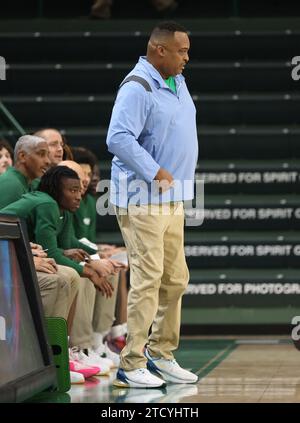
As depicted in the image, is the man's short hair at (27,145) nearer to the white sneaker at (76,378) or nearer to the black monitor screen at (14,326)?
the black monitor screen at (14,326)

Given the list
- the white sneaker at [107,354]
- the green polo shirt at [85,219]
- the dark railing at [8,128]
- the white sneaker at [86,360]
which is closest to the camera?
the white sneaker at [86,360]

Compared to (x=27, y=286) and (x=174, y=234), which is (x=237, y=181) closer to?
(x=174, y=234)

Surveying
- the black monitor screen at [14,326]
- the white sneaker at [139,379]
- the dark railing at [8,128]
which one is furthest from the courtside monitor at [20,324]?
the dark railing at [8,128]

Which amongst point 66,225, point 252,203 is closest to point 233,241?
point 252,203

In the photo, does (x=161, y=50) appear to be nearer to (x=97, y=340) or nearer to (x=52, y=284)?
(x=52, y=284)

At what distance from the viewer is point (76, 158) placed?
296 inches

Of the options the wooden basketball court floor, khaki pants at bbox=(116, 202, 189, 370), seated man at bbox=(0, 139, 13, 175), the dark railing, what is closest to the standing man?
khaki pants at bbox=(116, 202, 189, 370)

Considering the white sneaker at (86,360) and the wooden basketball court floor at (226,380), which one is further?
the white sneaker at (86,360)

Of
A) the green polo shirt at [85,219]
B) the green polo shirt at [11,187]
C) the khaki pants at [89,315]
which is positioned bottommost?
the khaki pants at [89,315]

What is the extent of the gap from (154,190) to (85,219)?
6.53 ft

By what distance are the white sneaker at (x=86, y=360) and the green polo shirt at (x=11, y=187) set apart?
939mm

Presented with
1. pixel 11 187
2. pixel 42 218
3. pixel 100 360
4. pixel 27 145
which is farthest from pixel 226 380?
pixel 27 145

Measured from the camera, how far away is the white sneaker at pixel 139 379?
5359 mm

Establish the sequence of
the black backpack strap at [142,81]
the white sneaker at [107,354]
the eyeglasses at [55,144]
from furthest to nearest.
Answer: the eyeglasses at [55,144] → the white sneaker at [107,354] → the black backpack strap at [142,81]
